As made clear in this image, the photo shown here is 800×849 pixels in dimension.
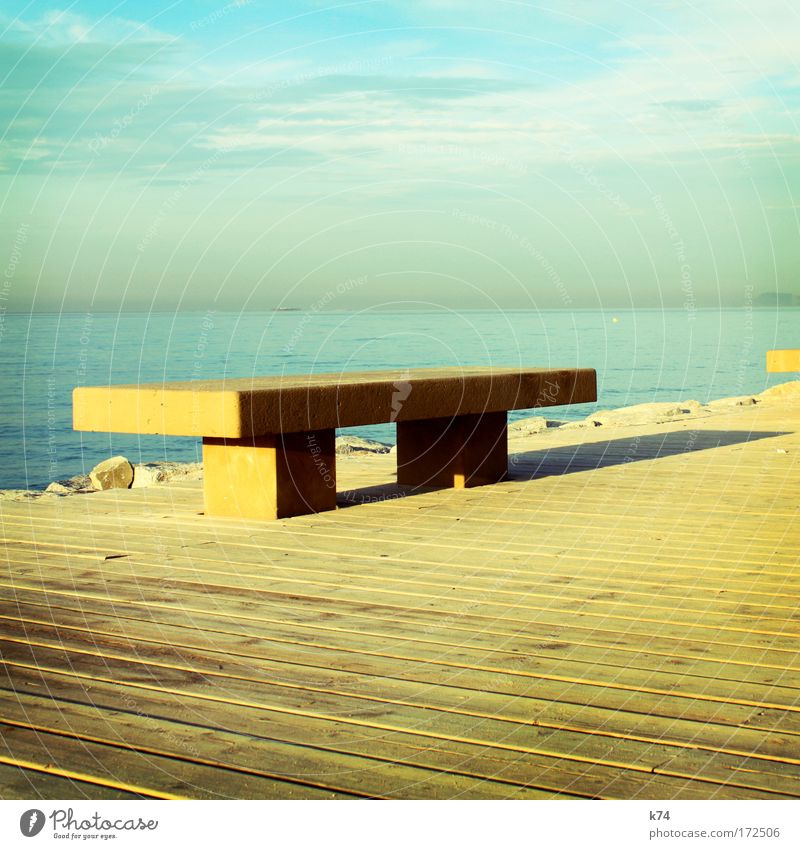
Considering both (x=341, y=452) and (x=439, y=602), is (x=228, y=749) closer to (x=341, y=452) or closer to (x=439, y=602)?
(x=439, y=602)

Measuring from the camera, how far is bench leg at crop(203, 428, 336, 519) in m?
5.16

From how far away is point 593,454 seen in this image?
25.8 ft

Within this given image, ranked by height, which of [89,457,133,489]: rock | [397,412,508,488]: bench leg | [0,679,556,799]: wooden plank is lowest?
[89,457,133,489]: rock

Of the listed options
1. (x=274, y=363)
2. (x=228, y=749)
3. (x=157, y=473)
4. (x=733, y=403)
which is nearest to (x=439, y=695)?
(x=228, y=749)

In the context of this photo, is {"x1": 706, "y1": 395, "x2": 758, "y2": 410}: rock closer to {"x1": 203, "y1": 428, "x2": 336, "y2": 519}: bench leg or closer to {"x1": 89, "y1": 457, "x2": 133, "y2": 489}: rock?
{"x1": 89, "y1": 457, "x2": 133, "y2": 489}: rock

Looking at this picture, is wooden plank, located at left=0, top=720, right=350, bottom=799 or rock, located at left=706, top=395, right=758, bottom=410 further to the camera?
rock, located at left=706, top=395, right=758, bottom=410

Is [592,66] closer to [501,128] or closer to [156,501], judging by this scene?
[501,128]

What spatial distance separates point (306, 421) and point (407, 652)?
7.10ft

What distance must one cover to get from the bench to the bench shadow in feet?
0.94

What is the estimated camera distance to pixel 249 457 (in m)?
5.18

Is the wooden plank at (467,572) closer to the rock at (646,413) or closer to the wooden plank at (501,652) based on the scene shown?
the wooden plank at (501,652)

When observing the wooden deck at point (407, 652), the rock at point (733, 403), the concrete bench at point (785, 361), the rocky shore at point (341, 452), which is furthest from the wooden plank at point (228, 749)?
the rock at point (733, 403)

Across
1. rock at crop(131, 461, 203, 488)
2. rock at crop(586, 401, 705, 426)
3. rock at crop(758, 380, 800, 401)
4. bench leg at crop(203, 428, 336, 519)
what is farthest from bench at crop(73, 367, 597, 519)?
rock at crop(758, 380, 800, 401)

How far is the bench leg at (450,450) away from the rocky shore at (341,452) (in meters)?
1.82
